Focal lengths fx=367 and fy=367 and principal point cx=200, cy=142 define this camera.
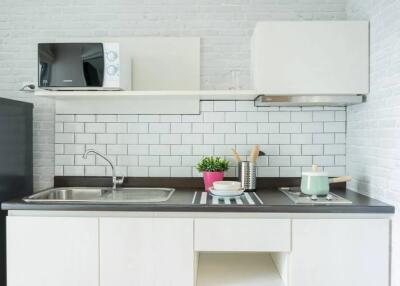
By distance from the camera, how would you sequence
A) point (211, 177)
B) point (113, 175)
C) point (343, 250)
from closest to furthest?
point (343, 250) < point (211, 177) < point (113, 175)

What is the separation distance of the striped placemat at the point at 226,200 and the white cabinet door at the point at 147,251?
17 centimetres

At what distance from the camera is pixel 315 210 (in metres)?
1.90

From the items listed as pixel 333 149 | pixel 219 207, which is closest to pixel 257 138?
pixel 333 149

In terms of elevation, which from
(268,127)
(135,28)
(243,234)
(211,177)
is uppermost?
Result: (135,28)

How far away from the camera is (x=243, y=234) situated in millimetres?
1918

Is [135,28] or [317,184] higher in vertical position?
[135,28]

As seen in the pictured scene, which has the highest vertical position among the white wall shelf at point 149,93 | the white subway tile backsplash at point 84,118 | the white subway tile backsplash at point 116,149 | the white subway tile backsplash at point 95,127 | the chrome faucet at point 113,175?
the white wall shelf at point 149,93

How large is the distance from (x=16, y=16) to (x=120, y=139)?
45.2 inches

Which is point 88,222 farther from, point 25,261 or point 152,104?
point 152,104

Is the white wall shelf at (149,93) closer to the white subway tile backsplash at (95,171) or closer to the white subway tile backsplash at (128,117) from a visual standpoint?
the white subway tile backsplash at (128,117)

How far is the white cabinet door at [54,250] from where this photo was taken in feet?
6.40

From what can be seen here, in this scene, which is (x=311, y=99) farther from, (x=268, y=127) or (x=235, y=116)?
(x=235, y=116)

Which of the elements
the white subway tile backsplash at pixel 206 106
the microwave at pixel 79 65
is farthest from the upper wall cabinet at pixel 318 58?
the microwave at pixel 79 65

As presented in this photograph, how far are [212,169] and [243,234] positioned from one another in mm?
606
